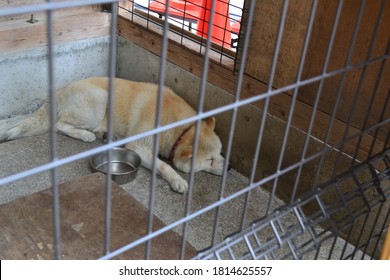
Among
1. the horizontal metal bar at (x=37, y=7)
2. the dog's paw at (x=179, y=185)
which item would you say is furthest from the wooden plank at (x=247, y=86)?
the horizontal metal bar at (x=37, y=7)

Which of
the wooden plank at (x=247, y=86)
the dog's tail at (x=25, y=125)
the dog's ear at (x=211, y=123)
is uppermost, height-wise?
the wooden plank at (x=247, y=86)

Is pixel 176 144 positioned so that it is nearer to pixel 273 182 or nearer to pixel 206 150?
pixel 206 150

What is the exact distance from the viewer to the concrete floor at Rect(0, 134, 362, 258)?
2906mm

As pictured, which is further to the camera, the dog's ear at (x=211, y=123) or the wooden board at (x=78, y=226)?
the dog's ear at (x=211, y=123)

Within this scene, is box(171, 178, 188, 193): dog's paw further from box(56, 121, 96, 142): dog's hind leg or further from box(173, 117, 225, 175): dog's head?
box(56, 121, 96, 142): dog's hind leg

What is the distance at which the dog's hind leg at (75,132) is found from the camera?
3674mm

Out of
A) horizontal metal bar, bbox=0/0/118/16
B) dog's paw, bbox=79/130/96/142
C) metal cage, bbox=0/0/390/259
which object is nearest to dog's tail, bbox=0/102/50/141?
dog's paw, bbox=79/130/96/142

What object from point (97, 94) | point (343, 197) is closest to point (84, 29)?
point (97, 94)

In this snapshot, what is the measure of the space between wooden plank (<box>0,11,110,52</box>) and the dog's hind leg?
0.63m

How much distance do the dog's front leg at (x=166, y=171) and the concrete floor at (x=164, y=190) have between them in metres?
0.04

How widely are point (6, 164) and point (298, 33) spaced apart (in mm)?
2083

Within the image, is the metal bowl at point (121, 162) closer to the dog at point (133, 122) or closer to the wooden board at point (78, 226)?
the dog at point (133, 122)

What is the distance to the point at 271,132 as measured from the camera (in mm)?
3064
